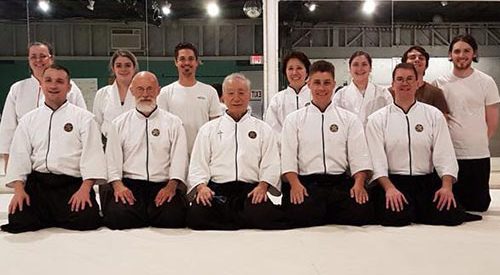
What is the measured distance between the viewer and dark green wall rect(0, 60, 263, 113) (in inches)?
255

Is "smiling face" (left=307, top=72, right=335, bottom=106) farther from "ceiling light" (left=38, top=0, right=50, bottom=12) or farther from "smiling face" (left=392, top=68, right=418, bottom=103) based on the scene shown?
"ceiling light" (left=38, top=0, right=50, bottom=12)

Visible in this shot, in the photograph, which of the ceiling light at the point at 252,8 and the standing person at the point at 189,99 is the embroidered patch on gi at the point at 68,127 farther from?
the ceiling light at the point at 252,8

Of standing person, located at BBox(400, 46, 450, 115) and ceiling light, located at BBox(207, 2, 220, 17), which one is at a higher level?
ceiling light, located at BBox(207, 2, 220, 17)

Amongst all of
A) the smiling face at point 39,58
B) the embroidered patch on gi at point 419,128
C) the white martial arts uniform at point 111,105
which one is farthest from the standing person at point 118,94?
the embroidered patch on gi at point 419,128

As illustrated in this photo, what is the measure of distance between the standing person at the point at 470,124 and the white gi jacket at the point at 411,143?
1.39 feet

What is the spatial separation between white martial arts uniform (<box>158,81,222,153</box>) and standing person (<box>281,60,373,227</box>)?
73 centimetres

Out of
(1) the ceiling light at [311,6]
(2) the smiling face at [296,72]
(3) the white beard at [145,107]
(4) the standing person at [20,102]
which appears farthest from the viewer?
(1) the ceiling light at [311,6]

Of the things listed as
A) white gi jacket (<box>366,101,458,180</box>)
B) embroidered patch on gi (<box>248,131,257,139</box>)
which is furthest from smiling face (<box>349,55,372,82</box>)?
embroidered patch on gi (<box>248,131,257,139</box>)

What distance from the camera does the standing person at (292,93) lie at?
3844 mm

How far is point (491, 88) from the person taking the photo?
3.68 m

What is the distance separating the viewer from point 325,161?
328 cm

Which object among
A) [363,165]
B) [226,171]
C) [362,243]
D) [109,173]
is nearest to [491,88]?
[363,165]

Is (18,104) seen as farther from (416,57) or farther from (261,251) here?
(416,57)

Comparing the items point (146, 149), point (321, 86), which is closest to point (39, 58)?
point (146, 149)
